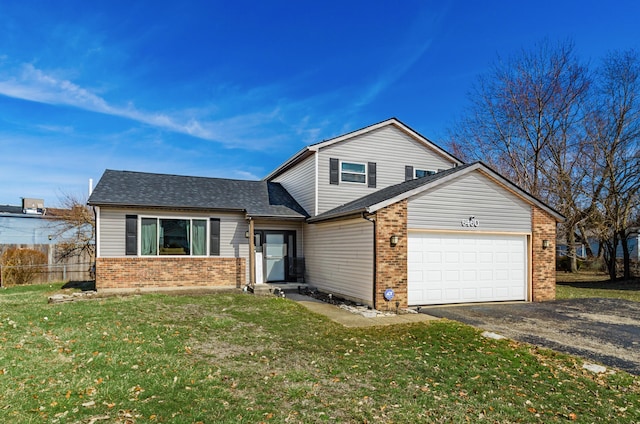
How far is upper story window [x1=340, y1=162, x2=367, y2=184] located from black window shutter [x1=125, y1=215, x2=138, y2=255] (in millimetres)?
7844

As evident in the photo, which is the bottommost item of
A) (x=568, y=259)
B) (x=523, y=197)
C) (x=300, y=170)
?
(x=568, y=259)

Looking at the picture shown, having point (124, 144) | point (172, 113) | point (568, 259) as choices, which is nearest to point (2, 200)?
point (124, 144)

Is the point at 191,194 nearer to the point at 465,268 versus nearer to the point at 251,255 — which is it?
the point at 251,255

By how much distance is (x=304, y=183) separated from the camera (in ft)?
52.7

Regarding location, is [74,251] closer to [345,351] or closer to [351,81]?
[351,81]

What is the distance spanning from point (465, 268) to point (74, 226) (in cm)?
2445

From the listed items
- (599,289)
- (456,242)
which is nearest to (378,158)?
(456,242)

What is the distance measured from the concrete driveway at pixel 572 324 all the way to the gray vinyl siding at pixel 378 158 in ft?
19.5

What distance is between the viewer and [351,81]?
20688 millimetres

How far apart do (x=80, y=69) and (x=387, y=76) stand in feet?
45.6

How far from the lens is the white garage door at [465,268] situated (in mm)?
11492

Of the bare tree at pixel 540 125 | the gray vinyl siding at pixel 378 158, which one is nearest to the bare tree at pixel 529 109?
the bare tree at pixel 540 125

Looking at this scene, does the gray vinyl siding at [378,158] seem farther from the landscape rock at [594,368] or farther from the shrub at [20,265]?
the shrub at [20,265]

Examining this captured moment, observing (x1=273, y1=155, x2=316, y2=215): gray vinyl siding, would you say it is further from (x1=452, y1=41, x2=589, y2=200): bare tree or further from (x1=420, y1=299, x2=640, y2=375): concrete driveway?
(x1=452, y1=41, x2=589, y2=200): bare tree
